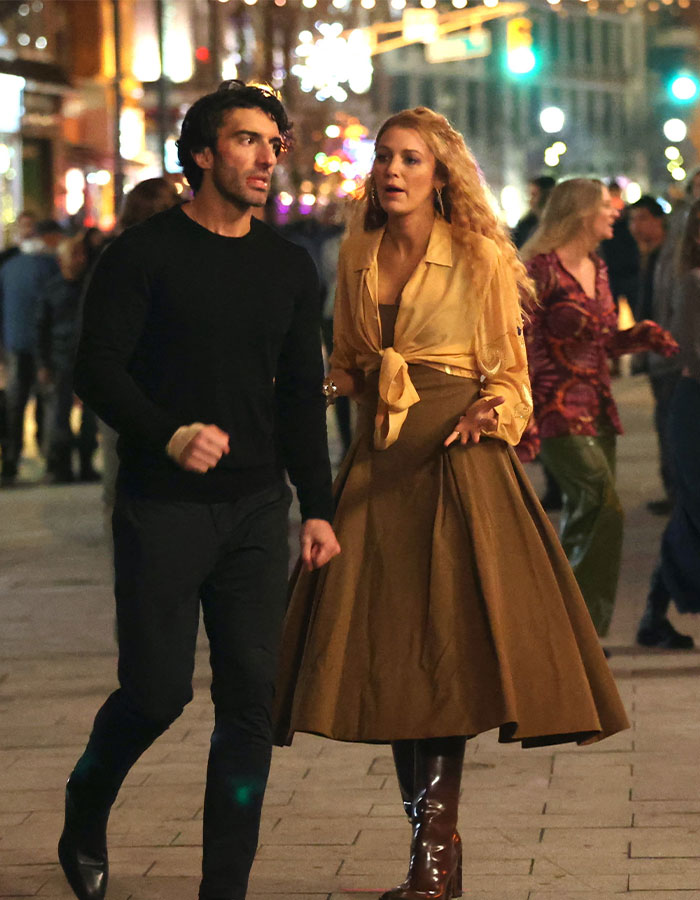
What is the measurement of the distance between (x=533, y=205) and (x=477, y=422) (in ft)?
33.9

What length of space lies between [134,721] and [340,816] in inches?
49.2

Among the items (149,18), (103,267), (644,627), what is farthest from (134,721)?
(149,18)

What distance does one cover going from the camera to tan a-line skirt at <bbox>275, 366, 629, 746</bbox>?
5.11 meters

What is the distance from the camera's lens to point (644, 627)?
28.5 feet

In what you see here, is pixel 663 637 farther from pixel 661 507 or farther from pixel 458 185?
pixel 661 507

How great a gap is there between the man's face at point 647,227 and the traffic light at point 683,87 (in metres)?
23.7

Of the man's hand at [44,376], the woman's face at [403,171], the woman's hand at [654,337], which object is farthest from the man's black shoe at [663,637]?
the man's hand at [44,376]

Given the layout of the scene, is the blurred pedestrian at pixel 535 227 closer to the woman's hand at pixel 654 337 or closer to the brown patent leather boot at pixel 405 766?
the woman's hand at pixel 654 337

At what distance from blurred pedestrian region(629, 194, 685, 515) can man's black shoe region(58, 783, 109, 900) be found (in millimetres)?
5926

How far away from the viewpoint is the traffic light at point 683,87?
121 ft

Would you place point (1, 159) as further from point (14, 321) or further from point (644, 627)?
point (644, 627)

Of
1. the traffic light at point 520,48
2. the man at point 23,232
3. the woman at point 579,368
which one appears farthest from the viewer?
the traffic light at point 520,48

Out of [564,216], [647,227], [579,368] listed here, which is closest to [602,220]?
[564,216]

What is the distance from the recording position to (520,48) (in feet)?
108
